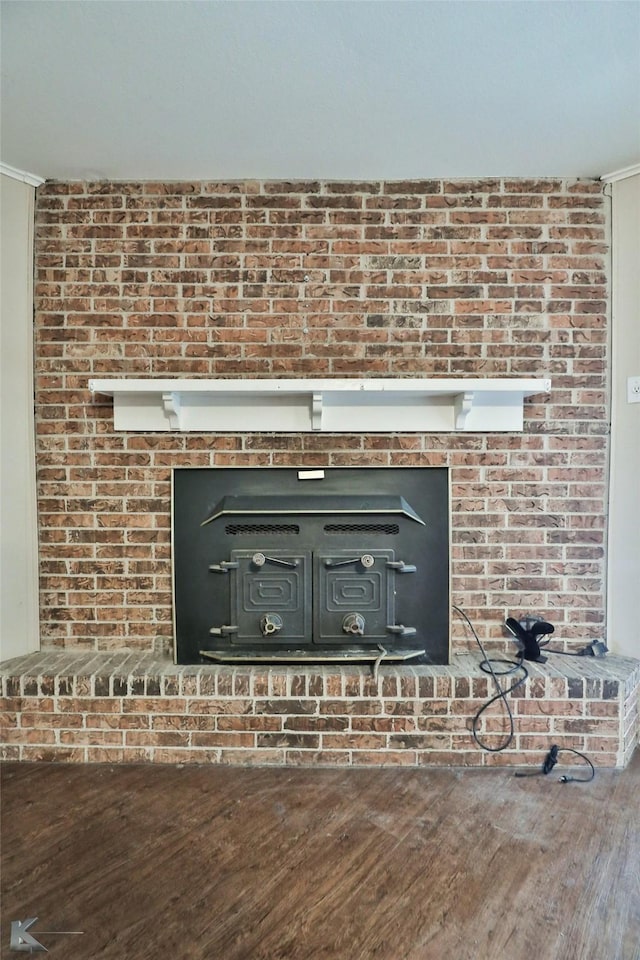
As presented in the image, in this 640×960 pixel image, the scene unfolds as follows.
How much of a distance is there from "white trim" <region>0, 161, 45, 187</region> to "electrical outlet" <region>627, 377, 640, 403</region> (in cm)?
269

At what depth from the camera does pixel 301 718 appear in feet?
5.36

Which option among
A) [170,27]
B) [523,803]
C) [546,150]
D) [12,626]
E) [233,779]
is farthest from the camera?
[12,626]

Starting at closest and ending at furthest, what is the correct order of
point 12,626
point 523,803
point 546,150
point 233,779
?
1. point 523,803
2. point 233,779
3. point 546,150
4. point 12,626

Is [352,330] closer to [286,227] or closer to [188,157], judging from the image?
[286,227]

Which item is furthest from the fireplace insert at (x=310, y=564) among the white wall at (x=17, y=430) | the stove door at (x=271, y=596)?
the white wall at (x=17, y=430)

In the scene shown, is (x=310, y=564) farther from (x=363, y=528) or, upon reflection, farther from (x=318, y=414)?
(x=318, y=414)

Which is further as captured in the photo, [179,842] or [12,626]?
[12,626]

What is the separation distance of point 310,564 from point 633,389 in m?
1.56

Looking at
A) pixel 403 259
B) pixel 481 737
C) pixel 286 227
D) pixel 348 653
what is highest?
pixel 286 227

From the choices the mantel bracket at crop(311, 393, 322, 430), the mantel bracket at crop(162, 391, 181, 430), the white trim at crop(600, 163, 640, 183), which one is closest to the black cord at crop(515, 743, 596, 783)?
the mantel bracket at crop(311, 393, 322, 430)

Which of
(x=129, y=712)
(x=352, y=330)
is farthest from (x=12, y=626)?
(x=352, y=330)

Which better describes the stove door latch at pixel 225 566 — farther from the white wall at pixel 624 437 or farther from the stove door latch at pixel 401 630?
the white wall at pixel 624 437

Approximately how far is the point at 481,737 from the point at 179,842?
1.13 m

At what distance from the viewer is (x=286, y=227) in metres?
1.82
